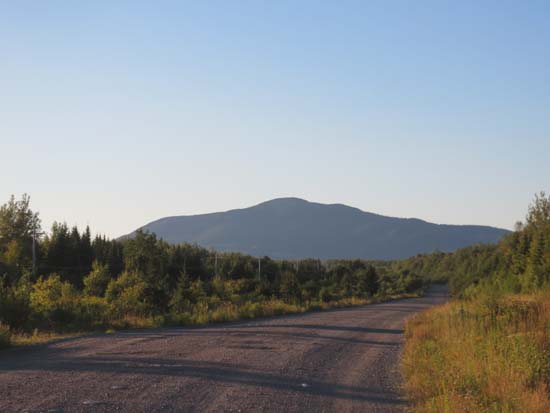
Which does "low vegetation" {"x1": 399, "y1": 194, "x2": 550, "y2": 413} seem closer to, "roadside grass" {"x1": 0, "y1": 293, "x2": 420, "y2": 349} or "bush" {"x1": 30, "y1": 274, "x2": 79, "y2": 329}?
"roadside grass" {"x1": 0, "y1": 293, "x2": 420, "y2": 349}

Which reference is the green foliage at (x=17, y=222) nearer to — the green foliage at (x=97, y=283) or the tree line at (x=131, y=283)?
the tree line at (x=131, y=283)

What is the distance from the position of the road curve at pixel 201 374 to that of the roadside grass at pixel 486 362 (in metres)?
0.55

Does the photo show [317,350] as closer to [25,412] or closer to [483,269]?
[25,412]

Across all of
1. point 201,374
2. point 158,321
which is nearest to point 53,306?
point 158,321

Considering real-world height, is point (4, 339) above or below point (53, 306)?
below

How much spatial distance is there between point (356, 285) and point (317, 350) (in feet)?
180

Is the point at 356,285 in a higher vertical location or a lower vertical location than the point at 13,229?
lower

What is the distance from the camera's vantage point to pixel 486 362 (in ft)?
37.8

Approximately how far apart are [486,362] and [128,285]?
942 inches

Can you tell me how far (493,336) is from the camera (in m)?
13.1

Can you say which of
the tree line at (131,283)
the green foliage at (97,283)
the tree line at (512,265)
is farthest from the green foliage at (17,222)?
the tree line at (512,265)

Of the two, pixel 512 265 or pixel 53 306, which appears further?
pixel 512 265

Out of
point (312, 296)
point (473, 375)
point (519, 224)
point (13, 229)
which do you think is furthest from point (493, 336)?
point (519, 224)

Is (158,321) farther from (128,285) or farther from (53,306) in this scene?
(128,285)
